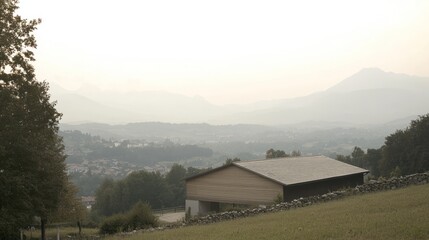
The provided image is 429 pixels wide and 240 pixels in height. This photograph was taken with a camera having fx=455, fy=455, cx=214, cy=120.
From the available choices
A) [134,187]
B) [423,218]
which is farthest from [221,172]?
[134,187]

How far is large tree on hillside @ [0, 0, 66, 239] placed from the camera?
18.9 m

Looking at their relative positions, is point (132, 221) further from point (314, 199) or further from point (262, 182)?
point (262, 182)

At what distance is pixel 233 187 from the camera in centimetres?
4500

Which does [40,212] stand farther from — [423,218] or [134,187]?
[134,187]

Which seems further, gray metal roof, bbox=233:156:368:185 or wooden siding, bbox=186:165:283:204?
gray metal roof, bbox=233:156:368:185

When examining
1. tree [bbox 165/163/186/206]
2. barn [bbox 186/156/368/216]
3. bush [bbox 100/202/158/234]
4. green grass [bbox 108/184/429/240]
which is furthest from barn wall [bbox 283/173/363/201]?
tree [bbox 165/163/186/206]

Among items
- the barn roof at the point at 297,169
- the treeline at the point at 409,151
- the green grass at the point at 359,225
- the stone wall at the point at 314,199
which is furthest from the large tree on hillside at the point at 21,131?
the treeline at the point at 409,151

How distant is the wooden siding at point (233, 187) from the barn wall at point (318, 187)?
1291mm

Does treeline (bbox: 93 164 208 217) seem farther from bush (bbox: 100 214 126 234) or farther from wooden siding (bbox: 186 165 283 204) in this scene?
bush (bbox: 100 214 126 234)

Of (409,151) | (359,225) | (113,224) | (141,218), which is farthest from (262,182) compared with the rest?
(409,151)

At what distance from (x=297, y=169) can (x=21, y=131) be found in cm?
3276

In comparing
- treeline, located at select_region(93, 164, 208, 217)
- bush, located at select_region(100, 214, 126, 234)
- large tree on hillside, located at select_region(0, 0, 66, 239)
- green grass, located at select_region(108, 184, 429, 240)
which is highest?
large tree on hillside, located at select_region(0, 0, 66, 239)

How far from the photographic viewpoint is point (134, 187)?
88312mm

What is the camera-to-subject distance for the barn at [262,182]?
1646 inches
